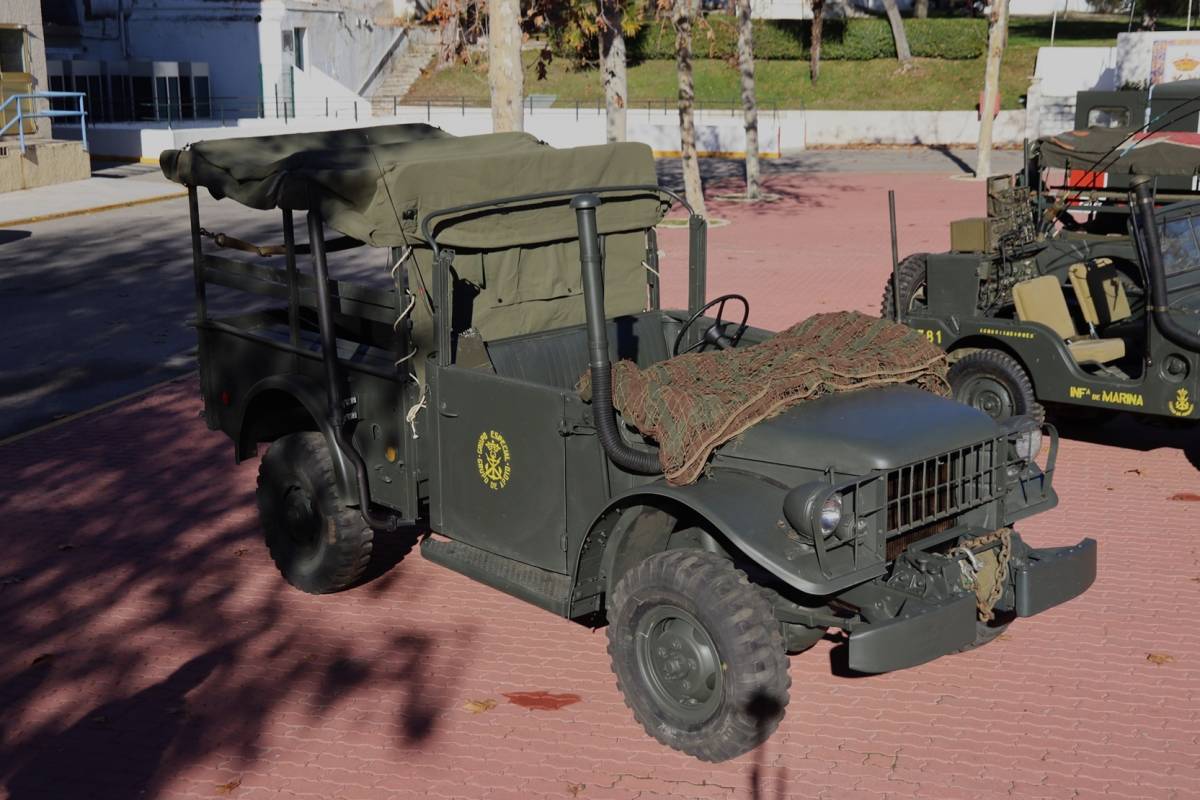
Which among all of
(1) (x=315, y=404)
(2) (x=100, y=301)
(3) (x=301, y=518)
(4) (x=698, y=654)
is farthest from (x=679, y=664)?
(2) (x=100, y=301)

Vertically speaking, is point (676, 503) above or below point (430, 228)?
below

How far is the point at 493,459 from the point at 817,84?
4287 centimetres

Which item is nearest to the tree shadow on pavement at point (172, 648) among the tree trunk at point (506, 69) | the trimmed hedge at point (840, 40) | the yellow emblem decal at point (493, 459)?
the yellow emblem decal at point (493, 459)

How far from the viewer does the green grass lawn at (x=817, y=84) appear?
4506 centimetres

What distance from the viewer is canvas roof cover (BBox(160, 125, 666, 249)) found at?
6730mm

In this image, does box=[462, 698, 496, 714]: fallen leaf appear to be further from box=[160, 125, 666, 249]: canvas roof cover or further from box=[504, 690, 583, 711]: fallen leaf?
box=[160, 125, 666, 249]: canvas roof cover

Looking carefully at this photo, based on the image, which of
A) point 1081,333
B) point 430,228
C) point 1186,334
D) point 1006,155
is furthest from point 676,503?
point 1006,155

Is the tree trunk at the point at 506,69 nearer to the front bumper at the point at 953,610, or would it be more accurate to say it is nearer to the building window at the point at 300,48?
the front bumper at the point at 953,610

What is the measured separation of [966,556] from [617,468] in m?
1.56

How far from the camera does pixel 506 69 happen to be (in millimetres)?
17469

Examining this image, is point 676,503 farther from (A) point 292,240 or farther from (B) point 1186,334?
(B) point 1186,334

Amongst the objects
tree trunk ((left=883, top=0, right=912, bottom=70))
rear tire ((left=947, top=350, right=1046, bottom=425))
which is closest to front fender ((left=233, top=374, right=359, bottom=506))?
rear tire ((left=947, top=350, right=1046, bottom=425))

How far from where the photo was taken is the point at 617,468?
609cm

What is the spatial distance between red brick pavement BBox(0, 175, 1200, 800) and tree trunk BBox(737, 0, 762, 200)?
1859 cm
